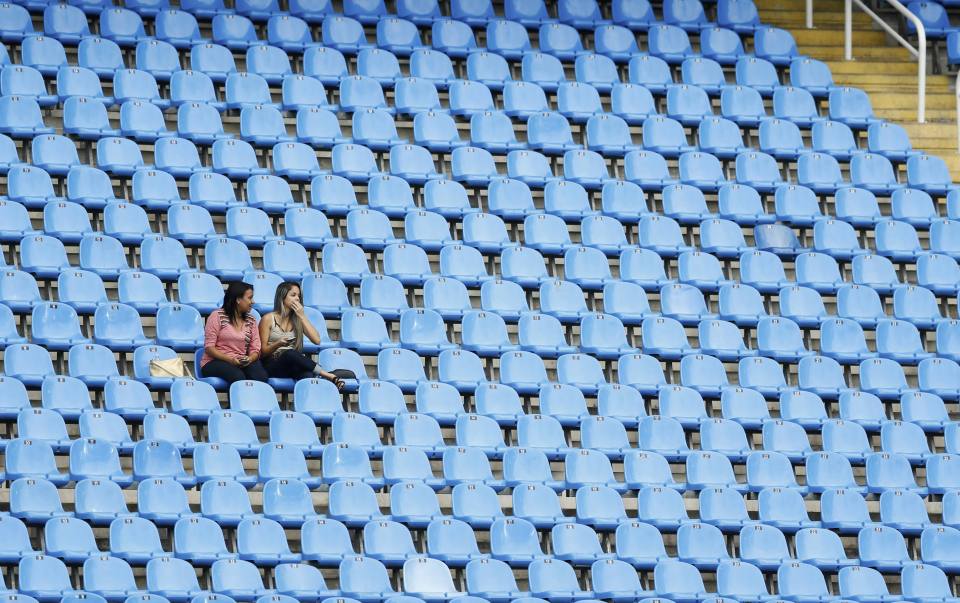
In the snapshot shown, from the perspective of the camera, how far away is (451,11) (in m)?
13.7

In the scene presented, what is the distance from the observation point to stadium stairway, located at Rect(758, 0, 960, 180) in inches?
537

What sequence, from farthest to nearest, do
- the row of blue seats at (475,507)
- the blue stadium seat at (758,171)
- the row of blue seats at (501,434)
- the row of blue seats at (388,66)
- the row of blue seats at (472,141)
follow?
the blue stadium seat at (758,171) < the row of blue seats at (388,66) < the row of blue seats at (472,141) < the row of blue seats at (501,434) < the row of blue seats at (475,507)

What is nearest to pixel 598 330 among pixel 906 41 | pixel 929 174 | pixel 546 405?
pixel 546 405

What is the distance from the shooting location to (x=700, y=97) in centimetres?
1333

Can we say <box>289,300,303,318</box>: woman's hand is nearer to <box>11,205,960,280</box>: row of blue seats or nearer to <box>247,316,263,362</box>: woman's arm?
<box>247,316,263,362</box>: woman's arm

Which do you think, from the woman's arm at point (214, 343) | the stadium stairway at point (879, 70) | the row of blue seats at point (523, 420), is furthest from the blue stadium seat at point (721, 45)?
the woman's arm at point (214, 343)

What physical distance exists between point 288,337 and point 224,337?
0.33 meters

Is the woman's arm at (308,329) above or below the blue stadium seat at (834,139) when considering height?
below

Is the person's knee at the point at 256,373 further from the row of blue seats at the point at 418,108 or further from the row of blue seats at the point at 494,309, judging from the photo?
the row of blue seats at the point at 418,108

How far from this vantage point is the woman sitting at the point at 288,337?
11055mm

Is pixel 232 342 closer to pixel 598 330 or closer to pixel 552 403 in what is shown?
pixel 552 403

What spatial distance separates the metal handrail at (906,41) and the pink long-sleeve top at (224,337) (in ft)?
16.2

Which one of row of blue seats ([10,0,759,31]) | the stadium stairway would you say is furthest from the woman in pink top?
the stadium stairway

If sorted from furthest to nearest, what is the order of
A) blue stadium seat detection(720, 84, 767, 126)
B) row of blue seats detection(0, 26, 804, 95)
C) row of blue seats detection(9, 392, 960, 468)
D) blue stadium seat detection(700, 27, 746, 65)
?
blue stadium seat detection(700, 27, 746, 65), blue stadium seat detection(720, 84, 767, 126), row of blue seats detection(0, 26, 804, 95), row of blue seats detection(9, 392, 960, 468)
